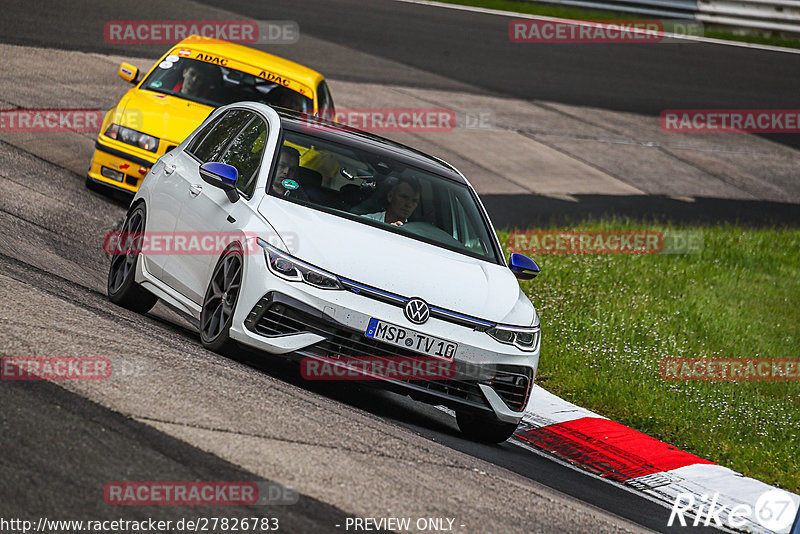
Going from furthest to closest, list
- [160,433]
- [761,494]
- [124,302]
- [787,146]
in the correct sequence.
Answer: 1. [787,146]
2. [124,302]
3. [761,494]
4. [160,433]

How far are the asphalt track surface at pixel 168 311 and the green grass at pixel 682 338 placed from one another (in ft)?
5.23

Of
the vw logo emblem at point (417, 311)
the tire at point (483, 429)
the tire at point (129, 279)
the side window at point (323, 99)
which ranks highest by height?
the side window at point (323, 99)

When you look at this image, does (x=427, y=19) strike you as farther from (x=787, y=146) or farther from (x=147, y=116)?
(x=147, y=116)

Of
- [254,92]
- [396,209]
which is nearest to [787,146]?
[254,92]

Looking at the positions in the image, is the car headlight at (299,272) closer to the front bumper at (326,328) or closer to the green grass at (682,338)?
the front bumper at (326,328)

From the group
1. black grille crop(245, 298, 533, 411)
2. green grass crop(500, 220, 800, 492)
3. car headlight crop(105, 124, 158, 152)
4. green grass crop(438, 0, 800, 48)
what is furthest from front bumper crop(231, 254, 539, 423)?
green grass crop(438, 0, 800, 48)

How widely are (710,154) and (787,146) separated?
292 cm

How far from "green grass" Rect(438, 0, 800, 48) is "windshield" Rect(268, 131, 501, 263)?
21.6m

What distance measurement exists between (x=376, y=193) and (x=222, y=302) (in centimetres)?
141

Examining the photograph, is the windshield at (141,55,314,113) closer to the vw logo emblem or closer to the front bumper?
the front bumper

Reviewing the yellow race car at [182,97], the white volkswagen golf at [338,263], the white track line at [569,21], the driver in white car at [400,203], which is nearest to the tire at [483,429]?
the white volkswagen golf at [338,263]

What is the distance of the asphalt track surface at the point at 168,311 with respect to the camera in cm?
489

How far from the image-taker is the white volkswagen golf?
22.2 ft

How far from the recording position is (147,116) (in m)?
12.4
